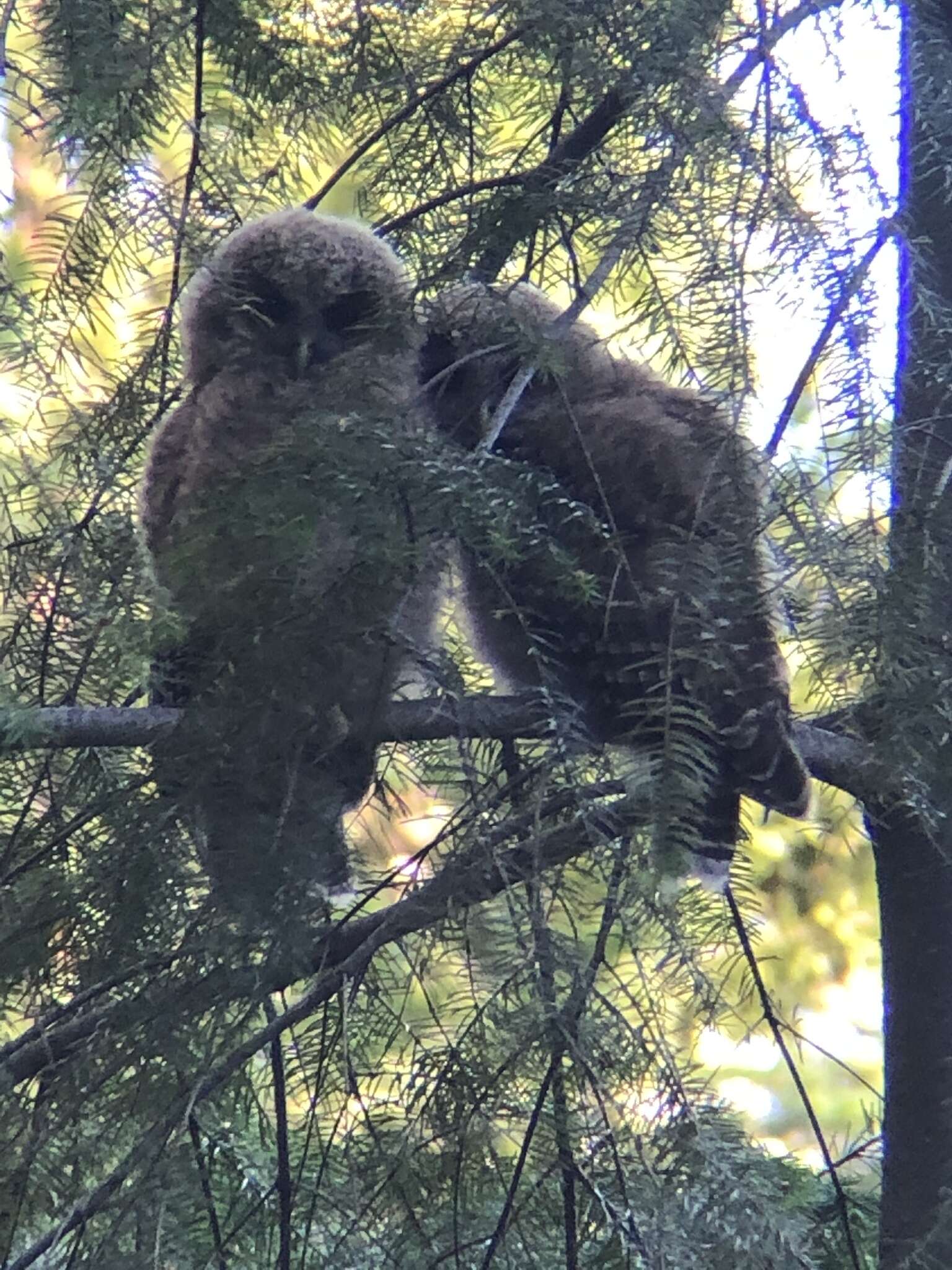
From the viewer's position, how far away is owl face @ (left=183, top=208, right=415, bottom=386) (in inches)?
116

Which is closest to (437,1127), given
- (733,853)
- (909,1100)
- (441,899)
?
(441,899)

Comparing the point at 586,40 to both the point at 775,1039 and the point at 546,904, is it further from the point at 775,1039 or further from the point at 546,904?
the point at 775,1039

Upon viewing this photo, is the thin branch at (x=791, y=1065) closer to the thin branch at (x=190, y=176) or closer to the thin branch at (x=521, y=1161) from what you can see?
the thin branch at (x=521, y=1161)

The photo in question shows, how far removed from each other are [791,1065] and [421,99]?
159cm

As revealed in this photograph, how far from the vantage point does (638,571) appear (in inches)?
99.4

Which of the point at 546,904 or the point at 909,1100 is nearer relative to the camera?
the point at 546,904

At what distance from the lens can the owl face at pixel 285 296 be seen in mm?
2955

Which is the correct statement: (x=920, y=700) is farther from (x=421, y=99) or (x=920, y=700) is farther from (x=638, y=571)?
(x=421, y=99)

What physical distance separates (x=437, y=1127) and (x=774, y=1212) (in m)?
0.42

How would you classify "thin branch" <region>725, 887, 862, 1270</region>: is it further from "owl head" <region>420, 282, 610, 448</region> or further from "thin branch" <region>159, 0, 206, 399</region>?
"thin branch" <region>159, 0, 206, 399</region>

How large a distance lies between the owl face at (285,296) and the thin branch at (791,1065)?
4.55 ft

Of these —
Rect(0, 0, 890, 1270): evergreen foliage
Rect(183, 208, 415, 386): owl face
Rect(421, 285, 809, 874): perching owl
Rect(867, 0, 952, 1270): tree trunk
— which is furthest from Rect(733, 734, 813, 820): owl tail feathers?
Rect(183, 208, 415, 386): owl face

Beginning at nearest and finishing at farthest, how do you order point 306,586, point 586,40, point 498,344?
point 306,586, point 498,344, point 586,40

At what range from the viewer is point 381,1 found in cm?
248
